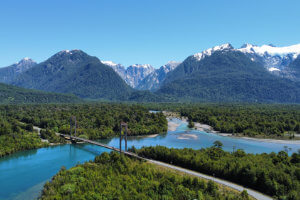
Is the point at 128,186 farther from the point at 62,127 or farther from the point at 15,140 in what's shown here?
the point at 62,127

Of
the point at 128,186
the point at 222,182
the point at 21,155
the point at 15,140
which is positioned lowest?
the point at 21,155

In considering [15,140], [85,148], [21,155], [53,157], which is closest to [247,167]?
[53,157]

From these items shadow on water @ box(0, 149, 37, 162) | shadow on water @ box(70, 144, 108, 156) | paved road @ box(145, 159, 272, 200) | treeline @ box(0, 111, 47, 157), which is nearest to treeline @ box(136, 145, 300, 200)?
paved road @ box(145, 159, 272, 200)

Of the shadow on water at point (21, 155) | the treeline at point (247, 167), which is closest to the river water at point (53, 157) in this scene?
the shadow on water at point (21, 155)

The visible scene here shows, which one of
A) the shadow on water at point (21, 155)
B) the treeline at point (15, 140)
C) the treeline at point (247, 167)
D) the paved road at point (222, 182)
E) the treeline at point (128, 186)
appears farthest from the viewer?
the treeline at point (15, 140)

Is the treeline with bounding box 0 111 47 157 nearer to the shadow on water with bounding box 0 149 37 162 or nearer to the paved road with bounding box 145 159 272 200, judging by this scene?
the shadow on water with bounding box 0 149 37 162

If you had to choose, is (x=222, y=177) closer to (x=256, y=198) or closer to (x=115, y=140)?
(x=256, y=198)

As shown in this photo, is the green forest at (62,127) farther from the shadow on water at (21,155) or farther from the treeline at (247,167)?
the treeline at (247,167)
